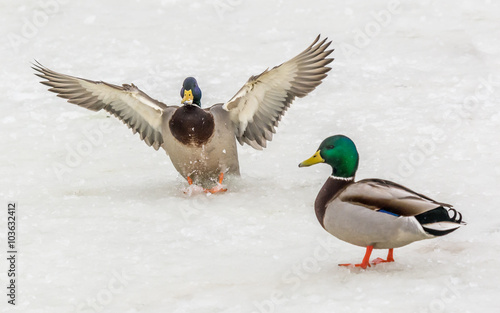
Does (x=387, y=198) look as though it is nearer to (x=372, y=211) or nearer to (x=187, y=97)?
(x=372, y=211)

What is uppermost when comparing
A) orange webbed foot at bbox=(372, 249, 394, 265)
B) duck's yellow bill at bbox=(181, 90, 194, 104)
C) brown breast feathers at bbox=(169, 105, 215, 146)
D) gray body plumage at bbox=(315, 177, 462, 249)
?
duck's yellow bill at bbox=(181, 90, 194, 104)

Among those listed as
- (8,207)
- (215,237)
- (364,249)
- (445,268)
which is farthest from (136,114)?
(445,268)

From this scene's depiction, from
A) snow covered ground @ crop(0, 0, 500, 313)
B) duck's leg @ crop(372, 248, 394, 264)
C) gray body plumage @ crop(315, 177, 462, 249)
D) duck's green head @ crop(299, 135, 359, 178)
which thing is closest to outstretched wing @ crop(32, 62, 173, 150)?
snow covered ground @ crop(0, 0, 500, 313)

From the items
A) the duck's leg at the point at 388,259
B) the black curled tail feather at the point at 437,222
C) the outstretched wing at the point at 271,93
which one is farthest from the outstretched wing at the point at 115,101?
the black curled tail feather at the point at 437,222

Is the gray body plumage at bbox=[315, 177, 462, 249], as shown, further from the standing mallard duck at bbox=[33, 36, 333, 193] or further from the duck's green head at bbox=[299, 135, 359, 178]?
the standing mallard duck at bbox=[33, 36, 333, 193]

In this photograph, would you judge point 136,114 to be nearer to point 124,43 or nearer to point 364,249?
point 364,249

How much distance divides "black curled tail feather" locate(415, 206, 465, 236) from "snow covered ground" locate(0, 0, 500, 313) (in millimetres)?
303

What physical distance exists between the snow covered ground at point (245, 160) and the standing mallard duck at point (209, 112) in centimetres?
27

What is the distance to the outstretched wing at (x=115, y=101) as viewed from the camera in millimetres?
7367

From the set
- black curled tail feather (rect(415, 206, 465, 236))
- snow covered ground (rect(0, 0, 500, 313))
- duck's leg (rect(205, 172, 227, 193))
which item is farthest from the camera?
duck's leg (rect(205, 172, 227, 193))

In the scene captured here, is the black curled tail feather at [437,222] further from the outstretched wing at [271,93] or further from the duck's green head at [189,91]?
the duck's green head at [189,91]

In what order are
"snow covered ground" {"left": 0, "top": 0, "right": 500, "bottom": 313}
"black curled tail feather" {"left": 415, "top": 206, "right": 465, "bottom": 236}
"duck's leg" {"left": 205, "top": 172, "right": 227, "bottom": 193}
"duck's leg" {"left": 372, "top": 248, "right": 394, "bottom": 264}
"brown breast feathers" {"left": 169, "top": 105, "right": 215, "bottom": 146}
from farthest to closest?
"duck's leg" {"left": 205, "top": 172, "right": 227, "bottom": 193} < "brown breast feathers" {"left": 169, "top": 105, "right": 215, "bottom": 146} < "duck's leg" {"left": 372, "top": 248, "right": 394, "bottom": 264} < "snow covered ground" {"left": 0, "top": 0, "right": 500, "bottom": 313} < "black curled tail feather" {"left": 415, "top": 206, "right": 465, "bottom": 236}

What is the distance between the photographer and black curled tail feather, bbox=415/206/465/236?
4852mm

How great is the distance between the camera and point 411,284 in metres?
4.92
